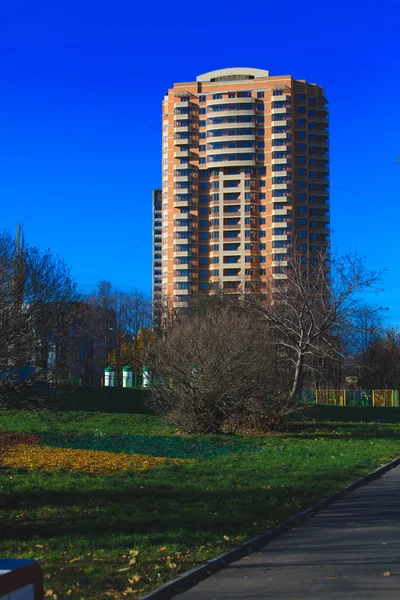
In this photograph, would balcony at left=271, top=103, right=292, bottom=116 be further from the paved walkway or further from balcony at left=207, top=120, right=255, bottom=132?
the paved walkway

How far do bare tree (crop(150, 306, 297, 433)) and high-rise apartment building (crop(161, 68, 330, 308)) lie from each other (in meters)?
80.3

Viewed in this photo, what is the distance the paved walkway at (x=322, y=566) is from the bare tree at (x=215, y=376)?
12904 millimetres

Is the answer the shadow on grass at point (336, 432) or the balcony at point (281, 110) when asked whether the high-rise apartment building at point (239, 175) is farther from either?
the shadow on grass at point (336, 432)

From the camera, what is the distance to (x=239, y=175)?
10812 cm

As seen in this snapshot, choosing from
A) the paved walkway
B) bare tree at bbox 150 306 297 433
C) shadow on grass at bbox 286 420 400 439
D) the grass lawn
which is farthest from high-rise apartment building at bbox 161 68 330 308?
the paved walkway

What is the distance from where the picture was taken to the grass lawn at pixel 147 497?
6.72 m

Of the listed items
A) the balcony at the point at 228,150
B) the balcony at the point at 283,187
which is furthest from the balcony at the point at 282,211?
the balcony at the point at 228,150

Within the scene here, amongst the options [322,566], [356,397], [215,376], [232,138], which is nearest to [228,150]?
[232,138]

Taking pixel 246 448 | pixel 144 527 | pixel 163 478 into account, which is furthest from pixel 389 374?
pixel 144 527

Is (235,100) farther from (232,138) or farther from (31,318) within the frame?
(31,318)

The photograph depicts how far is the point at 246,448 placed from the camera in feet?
63.0

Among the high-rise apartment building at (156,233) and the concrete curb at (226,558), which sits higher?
the high-rise apartment building at (156,233)

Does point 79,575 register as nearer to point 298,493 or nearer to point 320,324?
point 298,493

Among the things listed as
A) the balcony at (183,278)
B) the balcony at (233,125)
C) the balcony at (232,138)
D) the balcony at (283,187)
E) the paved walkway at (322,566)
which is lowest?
the paved walkway at (322,566)
